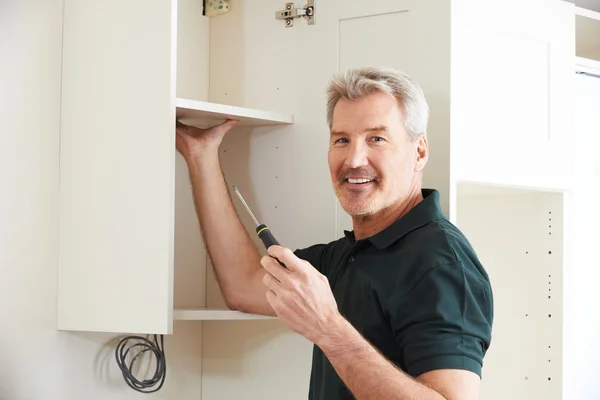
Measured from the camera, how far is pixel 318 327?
4.47 feet

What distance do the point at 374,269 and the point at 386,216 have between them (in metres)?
0.14

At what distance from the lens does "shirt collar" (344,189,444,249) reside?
5.03 feet

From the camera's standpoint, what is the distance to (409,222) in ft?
5.06

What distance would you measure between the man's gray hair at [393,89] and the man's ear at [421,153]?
14 millimetres

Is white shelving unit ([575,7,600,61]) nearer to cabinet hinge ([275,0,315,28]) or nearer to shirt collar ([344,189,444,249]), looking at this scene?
cabinet hinge ([275,0,315,28])

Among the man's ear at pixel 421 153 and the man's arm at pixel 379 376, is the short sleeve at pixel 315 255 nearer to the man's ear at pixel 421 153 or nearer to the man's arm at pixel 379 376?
the man's ear at pixel 421 153

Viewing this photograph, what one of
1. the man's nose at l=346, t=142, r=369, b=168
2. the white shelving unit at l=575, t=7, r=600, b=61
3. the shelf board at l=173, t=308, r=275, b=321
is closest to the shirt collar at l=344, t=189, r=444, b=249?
the man's nose at l=346, t=142, r=369, b=168

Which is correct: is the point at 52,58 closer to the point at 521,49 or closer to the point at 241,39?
the point at 241,39

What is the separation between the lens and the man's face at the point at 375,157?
159 centimetres

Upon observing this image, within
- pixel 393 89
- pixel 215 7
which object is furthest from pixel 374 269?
pixel 215 7

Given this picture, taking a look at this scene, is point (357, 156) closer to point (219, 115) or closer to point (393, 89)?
point (393, 89)

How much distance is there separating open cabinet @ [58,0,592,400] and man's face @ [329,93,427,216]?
22 cm

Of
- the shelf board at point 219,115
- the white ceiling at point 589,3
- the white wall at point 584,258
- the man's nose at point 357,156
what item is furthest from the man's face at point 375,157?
the white ceiling at point 589,3

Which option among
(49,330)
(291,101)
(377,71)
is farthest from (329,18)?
(49,330)
